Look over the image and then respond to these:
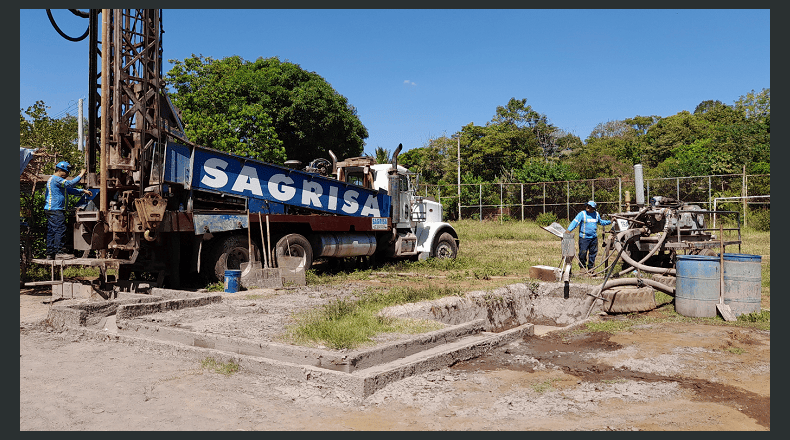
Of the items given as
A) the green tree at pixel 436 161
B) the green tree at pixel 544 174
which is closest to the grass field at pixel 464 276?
the green tree at pixel 544 174

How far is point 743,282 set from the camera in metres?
8.60

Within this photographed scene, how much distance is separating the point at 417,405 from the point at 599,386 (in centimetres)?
187

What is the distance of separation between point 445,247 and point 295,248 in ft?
19.0

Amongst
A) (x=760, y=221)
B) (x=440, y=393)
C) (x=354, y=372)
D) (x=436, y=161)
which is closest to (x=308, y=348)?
(x=354, y=372)

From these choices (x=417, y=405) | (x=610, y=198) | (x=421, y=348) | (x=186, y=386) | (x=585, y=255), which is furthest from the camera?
(x=610, y=198)

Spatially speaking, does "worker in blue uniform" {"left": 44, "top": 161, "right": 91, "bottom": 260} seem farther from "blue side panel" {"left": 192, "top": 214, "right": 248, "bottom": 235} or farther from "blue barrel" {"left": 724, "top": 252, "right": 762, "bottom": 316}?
"blue barrel" {"left": 724, "top": 252, "right": 762, "bottom": 316}

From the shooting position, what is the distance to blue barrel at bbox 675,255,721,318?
8.68m

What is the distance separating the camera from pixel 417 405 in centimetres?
492

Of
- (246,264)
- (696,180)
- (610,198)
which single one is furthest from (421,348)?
(696,180)

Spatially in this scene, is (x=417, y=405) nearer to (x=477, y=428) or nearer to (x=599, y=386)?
(x=477, y=428)

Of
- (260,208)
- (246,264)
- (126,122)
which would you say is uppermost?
(126,122)

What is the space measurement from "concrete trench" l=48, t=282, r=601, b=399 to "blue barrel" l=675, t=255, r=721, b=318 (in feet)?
5.63

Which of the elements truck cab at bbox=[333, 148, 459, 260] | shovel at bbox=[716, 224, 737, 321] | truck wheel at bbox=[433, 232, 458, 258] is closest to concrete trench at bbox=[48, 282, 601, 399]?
shovel at bbox=[716, 224, 737, 321]

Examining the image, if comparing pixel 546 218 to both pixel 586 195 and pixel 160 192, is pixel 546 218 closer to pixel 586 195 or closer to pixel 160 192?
pixel 586 195
